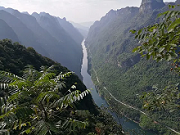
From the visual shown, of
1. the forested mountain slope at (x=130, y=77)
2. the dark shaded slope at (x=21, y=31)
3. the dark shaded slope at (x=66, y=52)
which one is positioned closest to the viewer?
the forested mountain slope at (x=130, y=77)

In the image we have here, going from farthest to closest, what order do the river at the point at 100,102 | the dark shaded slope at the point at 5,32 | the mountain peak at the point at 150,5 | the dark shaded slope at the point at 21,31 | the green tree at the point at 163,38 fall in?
the mountain peak at the point at 150,5
the dark shaded slope at the point at 21,31
the dark shaded slope at the point at 5,32
the river at the point at 100,102
the green tree at the point at 163,38

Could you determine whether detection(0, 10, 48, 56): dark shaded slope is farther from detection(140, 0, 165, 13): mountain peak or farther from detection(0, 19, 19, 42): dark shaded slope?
detection(140, 0, 165, 13): mountain peak

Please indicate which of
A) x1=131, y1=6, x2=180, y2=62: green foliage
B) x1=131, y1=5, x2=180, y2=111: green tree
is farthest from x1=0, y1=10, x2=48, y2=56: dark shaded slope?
x1=131, y1=6, x2=180, y2=62: green foliage

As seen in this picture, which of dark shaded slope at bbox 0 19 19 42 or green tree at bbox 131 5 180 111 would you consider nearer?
green tree at bbox 131 5 180 111

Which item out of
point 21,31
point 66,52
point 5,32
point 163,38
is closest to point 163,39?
point 163,38

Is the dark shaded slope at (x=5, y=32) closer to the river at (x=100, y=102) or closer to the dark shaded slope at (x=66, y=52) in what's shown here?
the dark shaded slope at (x=66, y=52)

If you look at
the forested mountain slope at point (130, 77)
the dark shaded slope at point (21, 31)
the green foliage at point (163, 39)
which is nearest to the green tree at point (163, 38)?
the green foliage at point (163, 39)

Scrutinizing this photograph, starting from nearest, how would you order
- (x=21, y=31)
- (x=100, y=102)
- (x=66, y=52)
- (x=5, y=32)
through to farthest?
(x=100, y=102) < (x=5, y=32) < (x=21, y=31) < (x=66, y=52)

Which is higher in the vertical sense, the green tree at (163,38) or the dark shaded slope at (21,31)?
the dark shaded slope at (21,31)

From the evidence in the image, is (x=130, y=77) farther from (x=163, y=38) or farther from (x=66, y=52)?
(x=163, y=38)

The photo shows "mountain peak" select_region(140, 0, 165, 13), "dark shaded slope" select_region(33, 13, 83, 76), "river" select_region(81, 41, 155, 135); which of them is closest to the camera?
"river" select_region(81, 41, 155, 135)

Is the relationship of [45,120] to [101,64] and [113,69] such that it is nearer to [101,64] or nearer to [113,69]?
[113,69]

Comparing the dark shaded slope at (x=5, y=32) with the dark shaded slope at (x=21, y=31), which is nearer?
the dark shaded slope at (x=5, y=32)
